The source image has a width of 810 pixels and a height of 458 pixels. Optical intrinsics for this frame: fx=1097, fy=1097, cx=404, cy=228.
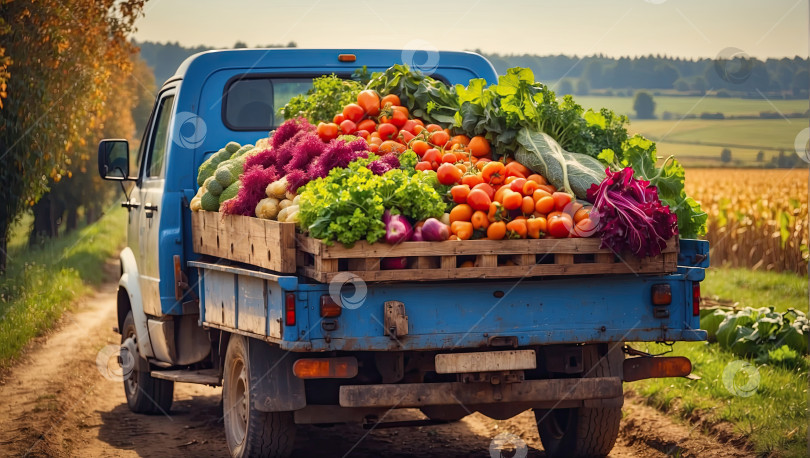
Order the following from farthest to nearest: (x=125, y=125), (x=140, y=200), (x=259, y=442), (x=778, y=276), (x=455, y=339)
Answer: (x=125, y=125) → (x=778, y=276) → (x=140, y=200) → (x=259, y=442) → (x=455, y=339)

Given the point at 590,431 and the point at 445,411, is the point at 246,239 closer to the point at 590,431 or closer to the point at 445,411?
the point at 445,411

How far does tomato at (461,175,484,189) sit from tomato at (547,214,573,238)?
588mm

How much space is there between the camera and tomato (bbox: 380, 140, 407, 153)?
713 centimetres

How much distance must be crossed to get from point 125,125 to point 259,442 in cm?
3780

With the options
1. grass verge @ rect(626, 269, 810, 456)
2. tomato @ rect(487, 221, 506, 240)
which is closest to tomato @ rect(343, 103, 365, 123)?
tomato @ rect(487, 221, 506, 240)

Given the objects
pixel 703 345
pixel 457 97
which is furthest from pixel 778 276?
pixel 457 97

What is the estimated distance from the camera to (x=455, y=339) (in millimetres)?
6035

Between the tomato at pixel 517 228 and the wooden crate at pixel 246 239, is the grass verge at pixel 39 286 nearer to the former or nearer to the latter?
the wooden crate at pixel 246 239

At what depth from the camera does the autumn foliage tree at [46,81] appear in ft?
54.3

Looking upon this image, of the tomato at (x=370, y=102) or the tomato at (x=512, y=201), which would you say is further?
the tomato at (x=370, y=102)

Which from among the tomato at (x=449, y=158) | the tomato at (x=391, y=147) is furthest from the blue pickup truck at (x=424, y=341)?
the tomato at (x=391, y=147)

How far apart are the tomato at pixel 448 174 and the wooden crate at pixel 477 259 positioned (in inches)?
27.2

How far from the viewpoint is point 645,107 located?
144 ft

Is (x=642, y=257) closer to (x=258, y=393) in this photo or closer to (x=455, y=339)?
(x=455, y=339)
